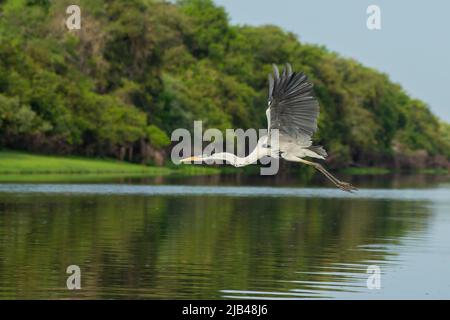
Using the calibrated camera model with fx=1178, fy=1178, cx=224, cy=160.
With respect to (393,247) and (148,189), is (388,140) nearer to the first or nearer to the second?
(148,189)

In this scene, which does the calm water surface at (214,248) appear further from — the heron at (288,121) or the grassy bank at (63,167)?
the grassy bank at (63,167)

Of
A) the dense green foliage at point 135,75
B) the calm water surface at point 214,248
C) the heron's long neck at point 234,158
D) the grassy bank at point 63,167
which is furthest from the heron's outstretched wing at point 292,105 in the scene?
the dense green foliage at point 135,75

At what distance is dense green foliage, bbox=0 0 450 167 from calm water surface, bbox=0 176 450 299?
101ft

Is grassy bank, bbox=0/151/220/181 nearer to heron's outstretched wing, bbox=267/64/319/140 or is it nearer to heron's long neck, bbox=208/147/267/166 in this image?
heron's long neck, bbox=208/147/267/166

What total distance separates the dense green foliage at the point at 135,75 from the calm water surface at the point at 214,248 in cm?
3079

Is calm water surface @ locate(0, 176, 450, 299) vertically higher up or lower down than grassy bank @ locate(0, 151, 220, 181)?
lower down

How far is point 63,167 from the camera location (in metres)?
68.4

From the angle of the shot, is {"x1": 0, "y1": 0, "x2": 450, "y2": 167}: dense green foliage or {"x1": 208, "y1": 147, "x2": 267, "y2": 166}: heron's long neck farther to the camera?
{"x1": 0, "y1": 0, "x2": 450, "y2": 167}: dense green foliage

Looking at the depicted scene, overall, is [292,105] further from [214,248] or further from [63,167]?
[63,167]

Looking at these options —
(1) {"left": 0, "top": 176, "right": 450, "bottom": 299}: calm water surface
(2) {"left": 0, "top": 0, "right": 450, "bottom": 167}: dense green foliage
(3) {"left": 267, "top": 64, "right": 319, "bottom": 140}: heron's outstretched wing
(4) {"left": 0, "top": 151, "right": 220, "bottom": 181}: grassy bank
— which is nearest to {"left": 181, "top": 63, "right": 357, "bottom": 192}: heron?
(3) {"left": 267, "top": 64, "right": 319, "bottom": 140}: heron's outstretched wing

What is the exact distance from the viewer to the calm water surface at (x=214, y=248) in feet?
59.1

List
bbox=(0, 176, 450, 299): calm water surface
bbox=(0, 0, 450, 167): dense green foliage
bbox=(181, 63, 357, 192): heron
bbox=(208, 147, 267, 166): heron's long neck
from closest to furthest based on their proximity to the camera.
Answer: bbox=(0, 176, 450, 299): calm water surface < bbox=(181, 63, 357, 192): heron < bbox=(208, 147, 267, 166): heron's long neck < bbox=(0, 0, 450, 167): dense green foliage

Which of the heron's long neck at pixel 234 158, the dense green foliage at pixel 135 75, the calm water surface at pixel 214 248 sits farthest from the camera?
the dense green foliage at pixel 135 75

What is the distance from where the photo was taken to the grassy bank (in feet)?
208
